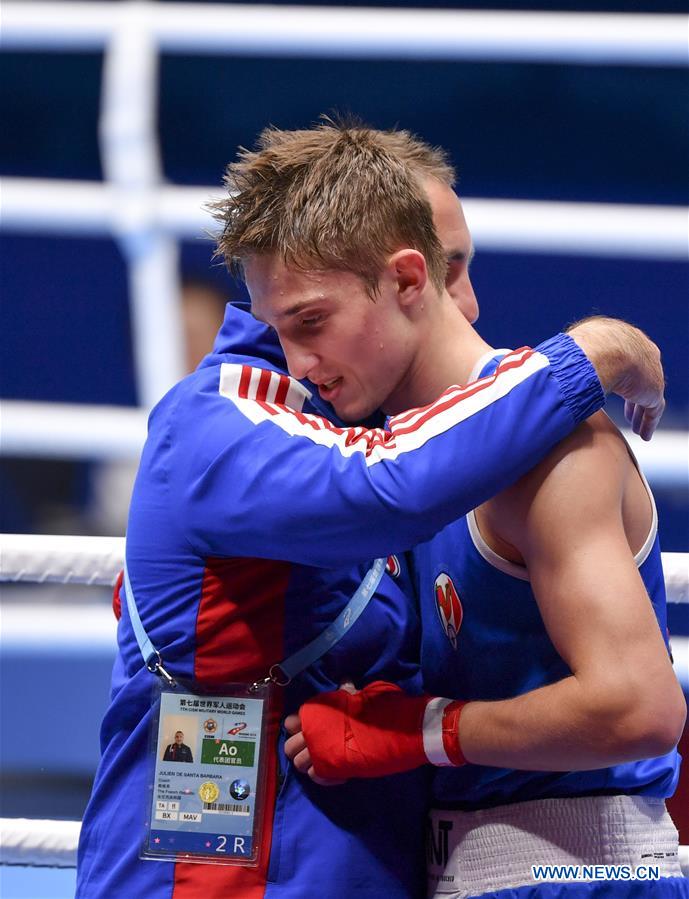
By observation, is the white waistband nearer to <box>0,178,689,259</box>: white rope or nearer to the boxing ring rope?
the boxing ring rope

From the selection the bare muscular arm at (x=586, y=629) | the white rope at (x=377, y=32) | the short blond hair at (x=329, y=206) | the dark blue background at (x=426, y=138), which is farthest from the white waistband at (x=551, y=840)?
the dark blue background at (x=426, y=138)

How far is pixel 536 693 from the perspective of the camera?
3.61ft

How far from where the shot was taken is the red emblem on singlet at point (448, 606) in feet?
4.00

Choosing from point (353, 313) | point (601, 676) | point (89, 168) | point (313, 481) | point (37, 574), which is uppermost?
point (89, 168)

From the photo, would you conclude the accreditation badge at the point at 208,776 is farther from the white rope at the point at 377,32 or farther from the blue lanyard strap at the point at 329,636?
the white rope at the point at 377,32

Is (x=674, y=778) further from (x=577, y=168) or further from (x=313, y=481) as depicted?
(x=577, y=168)

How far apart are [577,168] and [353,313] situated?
2674 millimetres

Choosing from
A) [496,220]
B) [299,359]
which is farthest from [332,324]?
[496,220]

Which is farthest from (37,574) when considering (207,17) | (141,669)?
(207,17)

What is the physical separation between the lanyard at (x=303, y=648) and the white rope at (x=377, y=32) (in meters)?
2.00

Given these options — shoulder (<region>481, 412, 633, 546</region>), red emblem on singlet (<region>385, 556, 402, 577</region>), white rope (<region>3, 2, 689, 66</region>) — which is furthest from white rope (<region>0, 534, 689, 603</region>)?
white rope (<region>3, 2, 689, 66</region>)

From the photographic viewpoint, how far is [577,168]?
371cm

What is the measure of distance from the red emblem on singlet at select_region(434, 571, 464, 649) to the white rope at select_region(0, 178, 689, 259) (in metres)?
1.63

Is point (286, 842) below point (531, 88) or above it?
below
